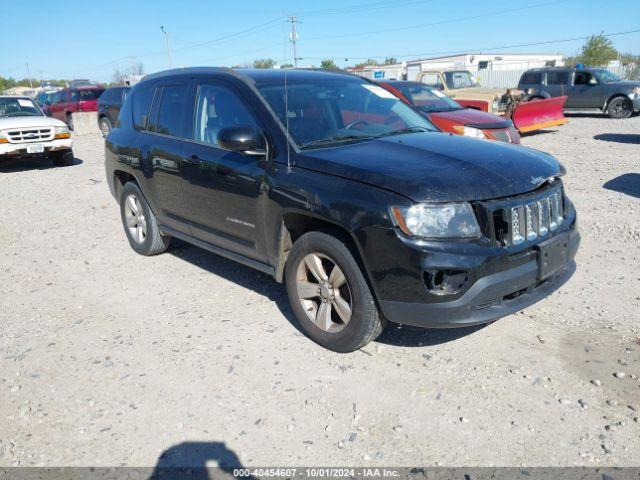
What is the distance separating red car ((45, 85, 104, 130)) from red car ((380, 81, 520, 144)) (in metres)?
16.1

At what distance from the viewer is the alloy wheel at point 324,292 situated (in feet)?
11.4

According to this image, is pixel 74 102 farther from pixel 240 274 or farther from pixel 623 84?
pixel 623 84

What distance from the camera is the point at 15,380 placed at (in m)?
3.53

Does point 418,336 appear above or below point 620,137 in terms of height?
below

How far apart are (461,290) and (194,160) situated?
252 centimetres

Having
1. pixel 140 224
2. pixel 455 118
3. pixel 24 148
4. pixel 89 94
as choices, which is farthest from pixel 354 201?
pixel 89 94

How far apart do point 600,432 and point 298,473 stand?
5.26ft

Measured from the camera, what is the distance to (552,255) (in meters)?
3.34

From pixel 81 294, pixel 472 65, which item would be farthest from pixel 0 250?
pixel 472 65

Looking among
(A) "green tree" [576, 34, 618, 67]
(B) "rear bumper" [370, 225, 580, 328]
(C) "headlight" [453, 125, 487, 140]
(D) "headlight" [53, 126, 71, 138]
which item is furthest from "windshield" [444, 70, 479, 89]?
(A) "green tree" [576, 34, 618, 67]

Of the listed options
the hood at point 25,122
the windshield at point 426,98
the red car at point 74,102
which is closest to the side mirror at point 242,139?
the windshield at point 426,98

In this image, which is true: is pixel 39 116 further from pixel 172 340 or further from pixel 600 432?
pixel 600 432

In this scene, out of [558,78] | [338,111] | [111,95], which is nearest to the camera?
[338,111]

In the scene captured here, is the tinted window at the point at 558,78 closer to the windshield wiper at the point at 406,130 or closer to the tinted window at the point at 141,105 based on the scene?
the windshield wiper at the point at 406,130
